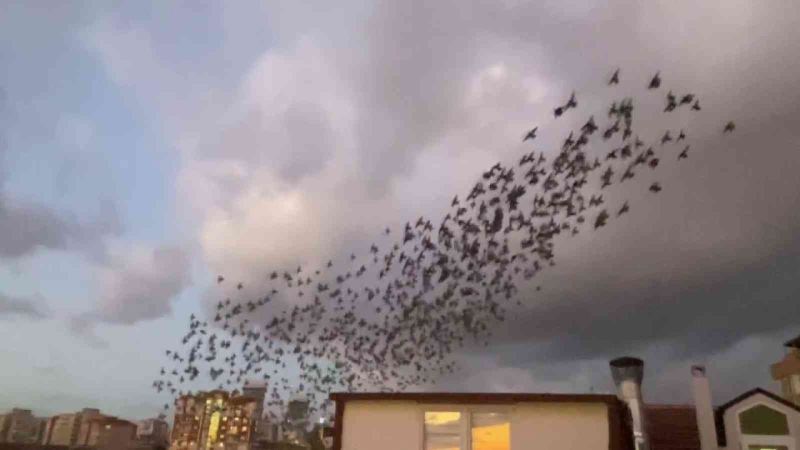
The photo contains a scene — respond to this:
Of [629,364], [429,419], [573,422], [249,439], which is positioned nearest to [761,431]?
[629,364]

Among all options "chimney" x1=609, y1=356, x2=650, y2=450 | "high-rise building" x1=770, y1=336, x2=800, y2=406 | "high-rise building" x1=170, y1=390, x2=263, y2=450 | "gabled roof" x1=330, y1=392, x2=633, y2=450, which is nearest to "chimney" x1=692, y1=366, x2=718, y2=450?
"chimney" x1=609, y1=356, x2=650, y2=450

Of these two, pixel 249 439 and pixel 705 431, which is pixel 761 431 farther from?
pixel 249 439

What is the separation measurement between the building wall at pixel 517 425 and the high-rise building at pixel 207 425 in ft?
354

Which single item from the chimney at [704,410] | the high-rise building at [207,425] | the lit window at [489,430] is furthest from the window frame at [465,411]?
the high-rise building at [207,425]

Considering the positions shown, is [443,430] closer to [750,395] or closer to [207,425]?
[750,395]

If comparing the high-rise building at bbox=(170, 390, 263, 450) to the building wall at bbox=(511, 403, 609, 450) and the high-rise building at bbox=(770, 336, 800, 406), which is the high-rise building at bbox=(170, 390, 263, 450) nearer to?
the high-rise building at bbox=(770, 336, 800, 406)

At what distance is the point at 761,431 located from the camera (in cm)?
2331

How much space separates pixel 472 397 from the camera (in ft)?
55.1

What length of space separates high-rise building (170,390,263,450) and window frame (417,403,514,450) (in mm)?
108891

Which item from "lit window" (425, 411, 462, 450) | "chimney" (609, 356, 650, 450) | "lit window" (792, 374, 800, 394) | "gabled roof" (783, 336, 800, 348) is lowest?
"lit window" (425, 411, 462, 450)

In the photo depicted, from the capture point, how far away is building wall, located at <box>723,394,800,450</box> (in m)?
23.0

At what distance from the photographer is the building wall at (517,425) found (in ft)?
52.9

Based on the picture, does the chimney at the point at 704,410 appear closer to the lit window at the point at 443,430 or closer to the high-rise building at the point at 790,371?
the lit window at the point at 443,430

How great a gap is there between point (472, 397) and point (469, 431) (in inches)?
36.8
